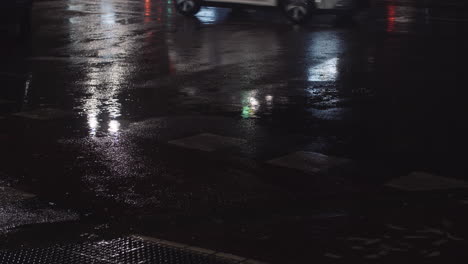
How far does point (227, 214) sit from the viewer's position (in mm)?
7051

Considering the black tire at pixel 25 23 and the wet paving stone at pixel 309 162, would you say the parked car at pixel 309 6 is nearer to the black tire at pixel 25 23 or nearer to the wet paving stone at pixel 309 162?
the black tire at pixel 25 23

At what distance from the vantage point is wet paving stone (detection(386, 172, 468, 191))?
7.84 meters

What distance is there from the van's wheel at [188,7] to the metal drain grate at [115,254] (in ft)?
59.9

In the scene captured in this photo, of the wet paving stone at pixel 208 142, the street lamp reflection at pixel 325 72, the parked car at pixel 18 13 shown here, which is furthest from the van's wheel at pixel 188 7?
the wet paving stone at pixel 208 142

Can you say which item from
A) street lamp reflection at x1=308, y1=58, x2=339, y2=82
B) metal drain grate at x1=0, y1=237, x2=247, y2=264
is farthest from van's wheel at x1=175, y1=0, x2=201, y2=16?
metal drain grate at x1=0, y1=237, x2=247, y2=264

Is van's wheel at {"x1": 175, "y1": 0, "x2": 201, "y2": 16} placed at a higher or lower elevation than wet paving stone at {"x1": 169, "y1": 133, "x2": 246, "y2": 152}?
lower

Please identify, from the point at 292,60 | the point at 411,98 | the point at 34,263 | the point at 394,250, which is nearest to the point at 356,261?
the point at 394,250

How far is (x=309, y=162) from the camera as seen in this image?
347 inches

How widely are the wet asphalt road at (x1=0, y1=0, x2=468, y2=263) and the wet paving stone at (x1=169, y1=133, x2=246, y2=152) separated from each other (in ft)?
0.31

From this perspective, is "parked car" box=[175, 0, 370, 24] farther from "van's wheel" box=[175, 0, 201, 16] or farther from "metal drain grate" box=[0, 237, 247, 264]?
"metal drain grate" box=[0, 237, 247, 264]

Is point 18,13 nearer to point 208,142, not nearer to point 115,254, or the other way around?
point 208,142

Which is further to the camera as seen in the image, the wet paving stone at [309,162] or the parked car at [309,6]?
the parked car at [309,6]

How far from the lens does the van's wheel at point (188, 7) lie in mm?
24073

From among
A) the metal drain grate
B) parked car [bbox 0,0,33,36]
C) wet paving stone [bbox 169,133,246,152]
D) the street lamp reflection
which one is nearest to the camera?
the metal drain grate
